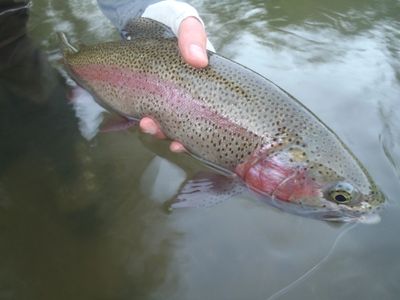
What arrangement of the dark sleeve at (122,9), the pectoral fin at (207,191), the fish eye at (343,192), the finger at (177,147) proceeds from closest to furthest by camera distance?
the fish eye at (343,192)
the pectoral fin at (207,191)
the finger at (177,147)
the dark sleeve at (122,9)

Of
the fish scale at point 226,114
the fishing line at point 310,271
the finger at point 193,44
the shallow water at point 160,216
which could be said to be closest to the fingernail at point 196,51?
the finger at point 193,44

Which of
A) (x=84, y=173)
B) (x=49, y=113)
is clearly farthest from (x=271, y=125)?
(x=49, y=113)

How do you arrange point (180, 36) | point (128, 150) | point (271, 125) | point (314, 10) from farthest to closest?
1. point (314, 10)
2. point (128, 150)
3. point (180, 36)
4. point (271, 125)

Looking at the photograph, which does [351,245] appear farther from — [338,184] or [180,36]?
[180,36]

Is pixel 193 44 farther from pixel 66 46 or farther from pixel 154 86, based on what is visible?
pixel 66 46

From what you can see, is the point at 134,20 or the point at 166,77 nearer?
the point at 166,77

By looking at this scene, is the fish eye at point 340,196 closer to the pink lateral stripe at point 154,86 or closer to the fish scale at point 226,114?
the fish scale at point 226,114

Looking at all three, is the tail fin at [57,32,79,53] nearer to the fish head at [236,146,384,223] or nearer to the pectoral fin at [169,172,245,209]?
the pectoral fin at [169,172,245,209]
